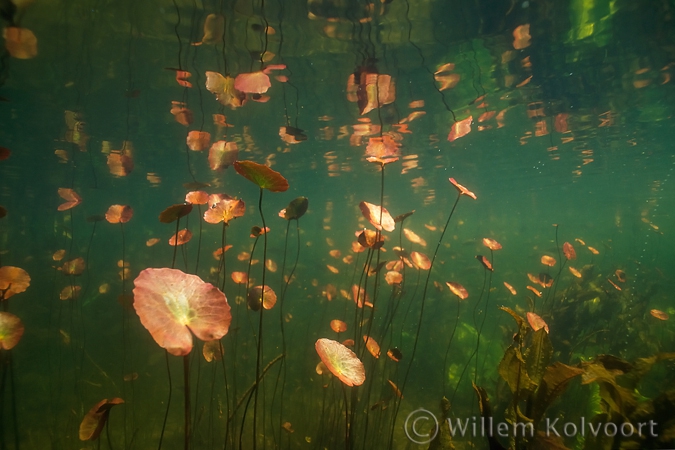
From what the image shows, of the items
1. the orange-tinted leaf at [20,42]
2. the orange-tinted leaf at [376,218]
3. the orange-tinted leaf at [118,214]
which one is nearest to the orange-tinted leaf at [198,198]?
the orange-tinted leaf at [118,214]

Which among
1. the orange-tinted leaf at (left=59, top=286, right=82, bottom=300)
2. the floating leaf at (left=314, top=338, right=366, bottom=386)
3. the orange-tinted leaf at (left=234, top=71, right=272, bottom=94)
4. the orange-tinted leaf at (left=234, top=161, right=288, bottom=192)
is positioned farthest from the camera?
the orange-tinted leaf at (left=59, top=286, right=82, bottom=300)

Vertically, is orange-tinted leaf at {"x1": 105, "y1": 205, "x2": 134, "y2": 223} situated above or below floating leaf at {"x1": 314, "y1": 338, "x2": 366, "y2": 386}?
above

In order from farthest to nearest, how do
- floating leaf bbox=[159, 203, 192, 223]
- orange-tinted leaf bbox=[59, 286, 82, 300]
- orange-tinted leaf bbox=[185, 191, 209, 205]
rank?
orange-tinted leaf bbox=[59, 286, 82, 300] < orange-tinted leaf bbox=[185, 191, 209, 205] < floating leaf bbox=[159, 203, 192, 223]

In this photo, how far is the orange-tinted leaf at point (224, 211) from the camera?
8.84ft

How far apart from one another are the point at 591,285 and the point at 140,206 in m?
48.1

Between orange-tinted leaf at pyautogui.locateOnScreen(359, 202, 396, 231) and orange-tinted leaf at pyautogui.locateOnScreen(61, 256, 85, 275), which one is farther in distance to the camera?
orange-tinted leaf at pyautogui.locateOnScreen(61, 256, 85, 275)

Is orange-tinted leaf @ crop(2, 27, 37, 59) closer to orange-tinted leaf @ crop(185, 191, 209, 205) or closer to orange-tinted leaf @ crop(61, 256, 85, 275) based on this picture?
orange-tinted leaf @ crop(61, 256, 85, 275)

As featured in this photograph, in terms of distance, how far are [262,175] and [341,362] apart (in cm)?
140

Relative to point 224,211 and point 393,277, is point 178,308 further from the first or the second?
point 393,277

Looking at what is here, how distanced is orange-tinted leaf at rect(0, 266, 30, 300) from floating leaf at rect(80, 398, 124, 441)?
1.64m

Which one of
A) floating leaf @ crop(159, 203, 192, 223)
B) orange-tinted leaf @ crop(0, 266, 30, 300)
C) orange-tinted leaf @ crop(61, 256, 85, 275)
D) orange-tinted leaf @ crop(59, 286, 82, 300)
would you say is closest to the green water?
orange-tinted leaf @ crop(0, 266, 30, 300)

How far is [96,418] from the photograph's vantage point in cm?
207

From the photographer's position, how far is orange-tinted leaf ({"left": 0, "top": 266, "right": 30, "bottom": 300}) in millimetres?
2793

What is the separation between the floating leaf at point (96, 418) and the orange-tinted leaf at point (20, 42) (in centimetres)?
942
